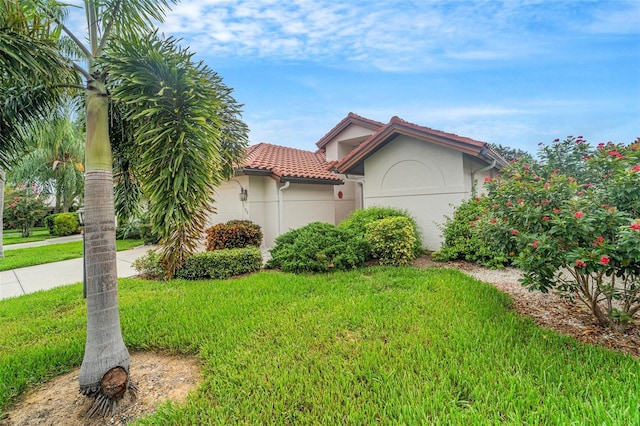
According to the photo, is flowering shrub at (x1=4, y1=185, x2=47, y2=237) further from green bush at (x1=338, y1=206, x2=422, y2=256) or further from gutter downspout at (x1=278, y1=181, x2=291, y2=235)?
green bush at (x1=338, y1=206, x2=422, y2=256)

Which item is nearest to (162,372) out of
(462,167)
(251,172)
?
(251,172)

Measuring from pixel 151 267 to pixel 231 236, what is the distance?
10.0ft

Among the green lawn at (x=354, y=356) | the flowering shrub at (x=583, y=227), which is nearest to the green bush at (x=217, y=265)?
the green lawn at (x=354, y=356)

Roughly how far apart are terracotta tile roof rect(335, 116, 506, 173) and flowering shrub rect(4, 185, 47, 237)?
25519 mm

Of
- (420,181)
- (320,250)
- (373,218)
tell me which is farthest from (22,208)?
(420,181)

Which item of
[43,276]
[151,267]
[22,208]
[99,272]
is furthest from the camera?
[22,208]

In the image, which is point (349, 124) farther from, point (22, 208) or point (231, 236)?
point (22, 208)

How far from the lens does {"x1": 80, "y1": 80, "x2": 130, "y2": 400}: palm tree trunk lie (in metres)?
3.16

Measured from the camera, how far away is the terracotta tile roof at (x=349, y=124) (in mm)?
16469

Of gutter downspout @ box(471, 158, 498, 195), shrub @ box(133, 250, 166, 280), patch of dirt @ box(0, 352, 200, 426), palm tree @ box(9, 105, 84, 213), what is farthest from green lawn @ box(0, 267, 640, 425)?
palm tree @ box(9, 105, 84, 213)

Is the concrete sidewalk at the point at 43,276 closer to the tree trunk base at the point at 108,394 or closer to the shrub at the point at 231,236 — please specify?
the shrub at the point at 231,236

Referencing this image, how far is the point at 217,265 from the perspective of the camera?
873cm

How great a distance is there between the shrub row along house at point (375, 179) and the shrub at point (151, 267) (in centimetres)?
300

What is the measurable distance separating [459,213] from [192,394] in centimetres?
950
